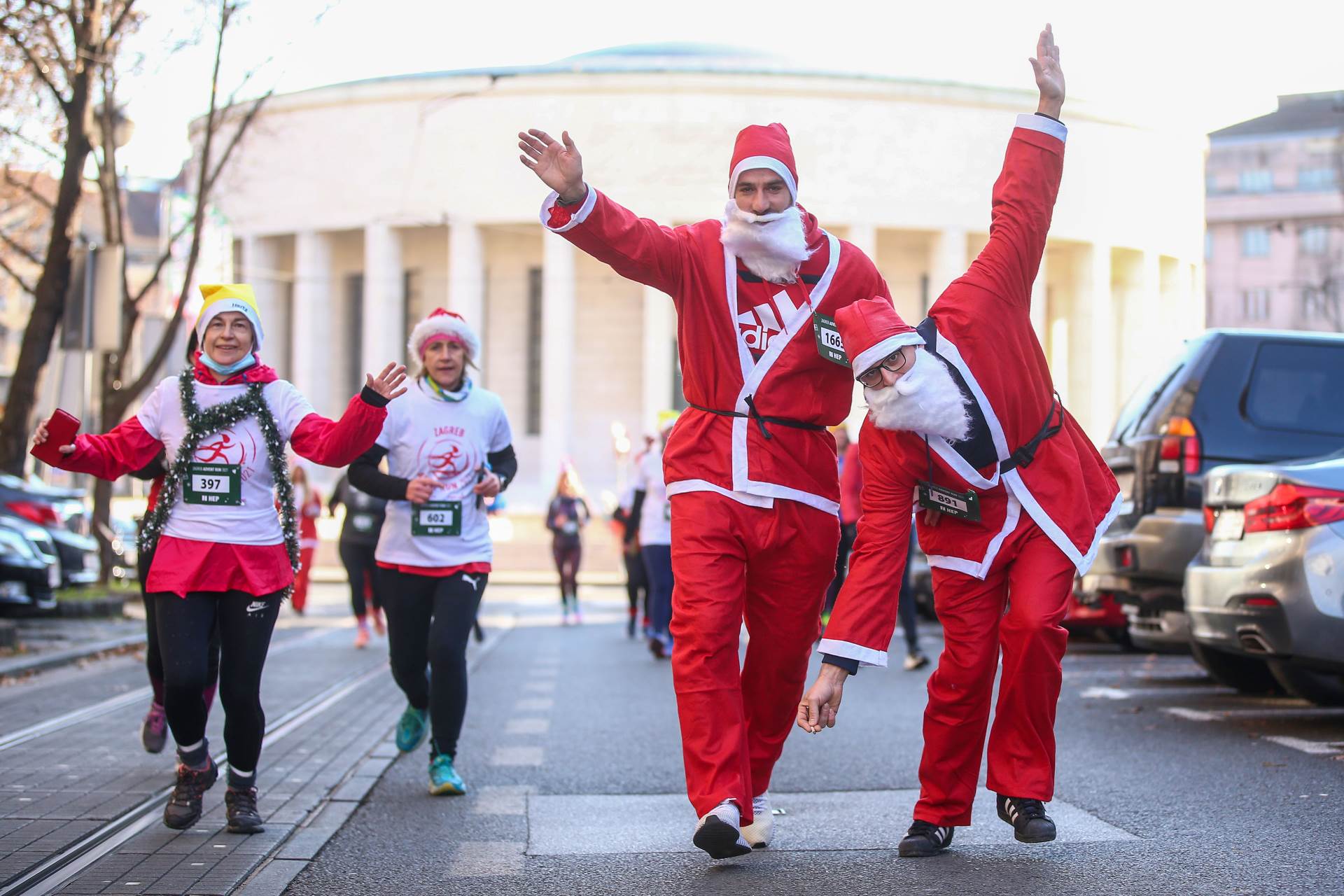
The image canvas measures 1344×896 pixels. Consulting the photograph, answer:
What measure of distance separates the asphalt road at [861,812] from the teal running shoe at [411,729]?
0.16 metres

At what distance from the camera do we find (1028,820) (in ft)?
17.9

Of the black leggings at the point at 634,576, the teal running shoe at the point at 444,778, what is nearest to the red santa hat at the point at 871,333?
the teal running shoe at the point at 444,778

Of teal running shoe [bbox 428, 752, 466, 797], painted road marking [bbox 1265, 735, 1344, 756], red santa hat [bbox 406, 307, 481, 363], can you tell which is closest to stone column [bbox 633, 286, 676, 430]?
painted road marking [bbox 1265, 735, 1344, 756]

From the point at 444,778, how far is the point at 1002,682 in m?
2.58

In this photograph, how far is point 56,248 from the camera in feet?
59.2

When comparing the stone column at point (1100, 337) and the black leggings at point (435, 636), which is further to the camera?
the stone column at point (1100, 337)

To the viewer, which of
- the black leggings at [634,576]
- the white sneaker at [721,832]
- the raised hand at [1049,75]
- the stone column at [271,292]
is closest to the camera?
the white sneaker at [721,832]

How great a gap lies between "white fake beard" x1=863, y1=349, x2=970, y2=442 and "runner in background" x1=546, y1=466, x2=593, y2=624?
50.5ft

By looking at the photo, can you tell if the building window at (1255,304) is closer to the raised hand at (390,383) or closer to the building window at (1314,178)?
the building window at (1314,178)

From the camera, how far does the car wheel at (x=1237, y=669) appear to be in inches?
412

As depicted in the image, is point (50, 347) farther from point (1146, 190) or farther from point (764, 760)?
point (1146, 190)

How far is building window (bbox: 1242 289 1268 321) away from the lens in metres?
86.1

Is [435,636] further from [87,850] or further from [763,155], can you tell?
[763,155]

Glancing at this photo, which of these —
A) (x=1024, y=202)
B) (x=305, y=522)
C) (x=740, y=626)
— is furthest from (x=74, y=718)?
(x=305, y=522)
